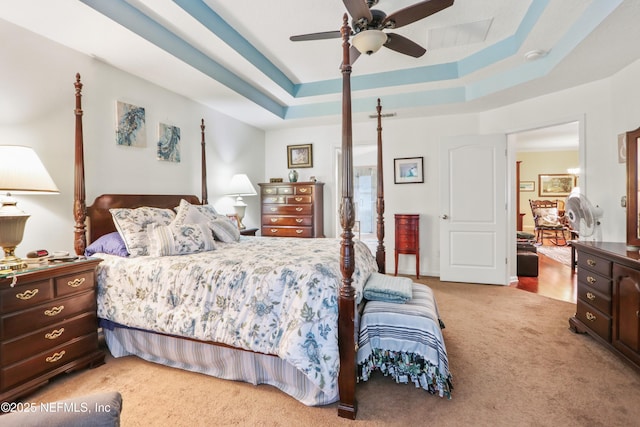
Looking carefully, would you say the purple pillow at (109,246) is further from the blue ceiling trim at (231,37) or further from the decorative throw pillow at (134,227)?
the blue ceiling trim at (231,37)

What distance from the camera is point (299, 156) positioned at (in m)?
5.43

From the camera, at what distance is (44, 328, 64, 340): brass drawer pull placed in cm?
199

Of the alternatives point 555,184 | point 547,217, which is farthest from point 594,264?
point 555,184

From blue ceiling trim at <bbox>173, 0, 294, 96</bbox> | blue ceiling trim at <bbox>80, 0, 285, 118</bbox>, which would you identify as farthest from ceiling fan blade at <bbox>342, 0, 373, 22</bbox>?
blue ceiling trim at <bbox>80, 0, 285, 118</bbox>

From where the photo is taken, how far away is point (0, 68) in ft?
7.17

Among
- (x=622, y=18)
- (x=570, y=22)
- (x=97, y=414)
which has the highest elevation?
(x=570, y=22)

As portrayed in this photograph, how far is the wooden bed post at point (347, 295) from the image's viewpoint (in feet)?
5.83

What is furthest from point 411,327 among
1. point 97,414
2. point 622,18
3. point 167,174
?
point 167,174

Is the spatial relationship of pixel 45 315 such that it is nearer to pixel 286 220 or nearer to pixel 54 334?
pixel 54 334

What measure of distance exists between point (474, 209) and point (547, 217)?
4788 mm

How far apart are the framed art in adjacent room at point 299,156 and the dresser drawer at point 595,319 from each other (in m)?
3.94

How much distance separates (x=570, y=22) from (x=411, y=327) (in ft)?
8.82

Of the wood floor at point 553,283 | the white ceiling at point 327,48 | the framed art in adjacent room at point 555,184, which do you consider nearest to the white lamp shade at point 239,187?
the white ceiling at point 327,48

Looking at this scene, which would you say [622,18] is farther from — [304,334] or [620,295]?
[304,334]
